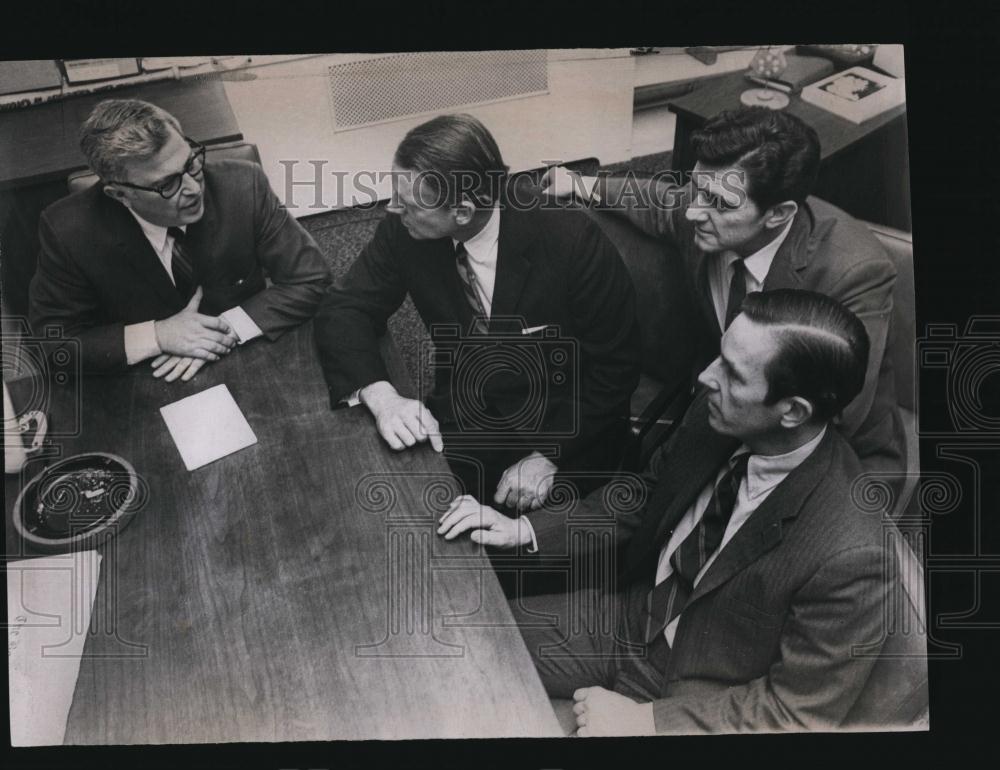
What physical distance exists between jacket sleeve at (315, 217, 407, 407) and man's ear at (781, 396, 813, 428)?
4.05ft

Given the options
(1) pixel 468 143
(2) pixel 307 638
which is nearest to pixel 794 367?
(1) pixel 468 143

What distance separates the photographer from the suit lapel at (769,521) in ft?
9.02

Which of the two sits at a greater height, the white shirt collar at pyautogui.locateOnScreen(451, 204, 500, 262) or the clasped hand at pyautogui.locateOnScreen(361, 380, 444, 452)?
the white shirt collar at pyautogui.locateOnScreen(451, 204, 500, 262)

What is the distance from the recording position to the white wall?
2.94 metres

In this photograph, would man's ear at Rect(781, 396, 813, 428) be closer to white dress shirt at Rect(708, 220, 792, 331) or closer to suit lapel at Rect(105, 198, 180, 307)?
white dress shirt at Rect(708, 220, 792, 331)

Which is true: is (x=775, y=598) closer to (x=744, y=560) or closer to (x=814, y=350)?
(x=744, y=560)

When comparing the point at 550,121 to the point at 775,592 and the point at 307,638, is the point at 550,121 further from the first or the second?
the point at 307,638

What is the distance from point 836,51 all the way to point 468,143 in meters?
1.23

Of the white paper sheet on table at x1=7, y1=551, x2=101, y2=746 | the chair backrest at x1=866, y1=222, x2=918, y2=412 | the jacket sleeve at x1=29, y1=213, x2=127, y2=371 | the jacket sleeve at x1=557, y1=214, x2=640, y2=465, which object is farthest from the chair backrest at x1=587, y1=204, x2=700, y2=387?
the white paper sheet on table at x1=7, y1=551, x2=101, y2=746

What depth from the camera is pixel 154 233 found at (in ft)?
9.58

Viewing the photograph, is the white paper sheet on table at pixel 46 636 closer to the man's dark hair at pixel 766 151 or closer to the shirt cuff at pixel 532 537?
the shirt cuff at pixel 532 537

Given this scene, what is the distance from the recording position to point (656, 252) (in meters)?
2.93

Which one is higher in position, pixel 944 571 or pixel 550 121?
pixel 550 121

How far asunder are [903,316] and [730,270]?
58 centimetres
